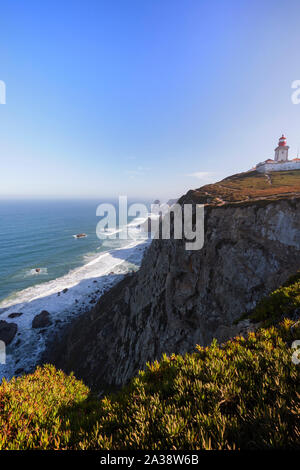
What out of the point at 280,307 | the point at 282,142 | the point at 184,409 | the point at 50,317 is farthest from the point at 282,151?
the point at 50,317

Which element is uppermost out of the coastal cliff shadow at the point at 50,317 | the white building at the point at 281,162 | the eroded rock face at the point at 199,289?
the white building at the point at 281,162

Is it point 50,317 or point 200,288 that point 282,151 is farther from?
point 50,317

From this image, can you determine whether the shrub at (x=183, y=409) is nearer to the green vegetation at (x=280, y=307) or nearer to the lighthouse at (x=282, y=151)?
the green vegetation at (x=280, y=307)

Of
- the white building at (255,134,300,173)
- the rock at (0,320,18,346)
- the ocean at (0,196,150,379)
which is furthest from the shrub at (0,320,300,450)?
the white building at (255,134,300,173)

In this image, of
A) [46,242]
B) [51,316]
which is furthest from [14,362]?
[46,242]

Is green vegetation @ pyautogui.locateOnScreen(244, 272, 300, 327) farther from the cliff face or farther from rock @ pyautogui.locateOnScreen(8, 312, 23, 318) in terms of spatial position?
rock @ pyautogui.locateOnScreen(8, 312, 23, 318)

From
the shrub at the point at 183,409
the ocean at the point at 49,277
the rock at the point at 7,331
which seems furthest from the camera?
the ocean at the point at 49,277

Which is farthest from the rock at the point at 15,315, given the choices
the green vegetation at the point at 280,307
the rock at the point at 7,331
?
the green vegetation at the point at 280,307
